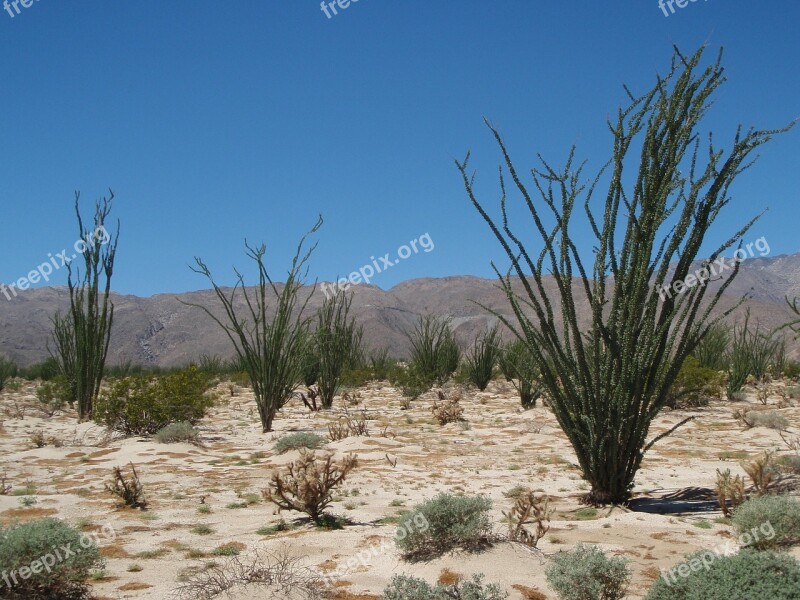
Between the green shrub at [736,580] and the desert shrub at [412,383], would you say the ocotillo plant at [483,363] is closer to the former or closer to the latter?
the desert shrub at [412,383]

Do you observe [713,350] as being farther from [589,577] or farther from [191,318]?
[191,318]

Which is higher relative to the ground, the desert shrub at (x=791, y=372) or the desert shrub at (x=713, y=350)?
the desert shrub at (x=713, y=350)

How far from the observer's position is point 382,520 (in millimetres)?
5125

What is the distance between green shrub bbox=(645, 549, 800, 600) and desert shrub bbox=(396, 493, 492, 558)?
124cm

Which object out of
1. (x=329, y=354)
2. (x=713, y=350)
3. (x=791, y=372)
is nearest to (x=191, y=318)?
(x=329, y=354)

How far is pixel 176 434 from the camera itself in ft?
29.3

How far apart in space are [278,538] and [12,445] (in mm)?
5887

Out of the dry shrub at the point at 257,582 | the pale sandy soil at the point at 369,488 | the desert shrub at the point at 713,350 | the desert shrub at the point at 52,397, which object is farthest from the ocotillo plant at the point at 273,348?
the desert shrub at the point at 713,350


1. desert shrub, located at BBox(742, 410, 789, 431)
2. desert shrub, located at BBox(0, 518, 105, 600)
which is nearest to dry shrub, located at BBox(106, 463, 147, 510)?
desert shrub, located at BBox(0, 518, 105, 600)

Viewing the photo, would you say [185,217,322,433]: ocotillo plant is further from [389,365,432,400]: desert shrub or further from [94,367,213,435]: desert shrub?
[389,365,432,400]: desert shrub

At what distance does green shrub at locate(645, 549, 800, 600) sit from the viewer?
8.86 ft

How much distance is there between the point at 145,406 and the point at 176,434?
967 millimetres

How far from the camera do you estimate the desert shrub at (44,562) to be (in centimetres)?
347

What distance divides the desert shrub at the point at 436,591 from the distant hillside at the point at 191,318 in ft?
167
